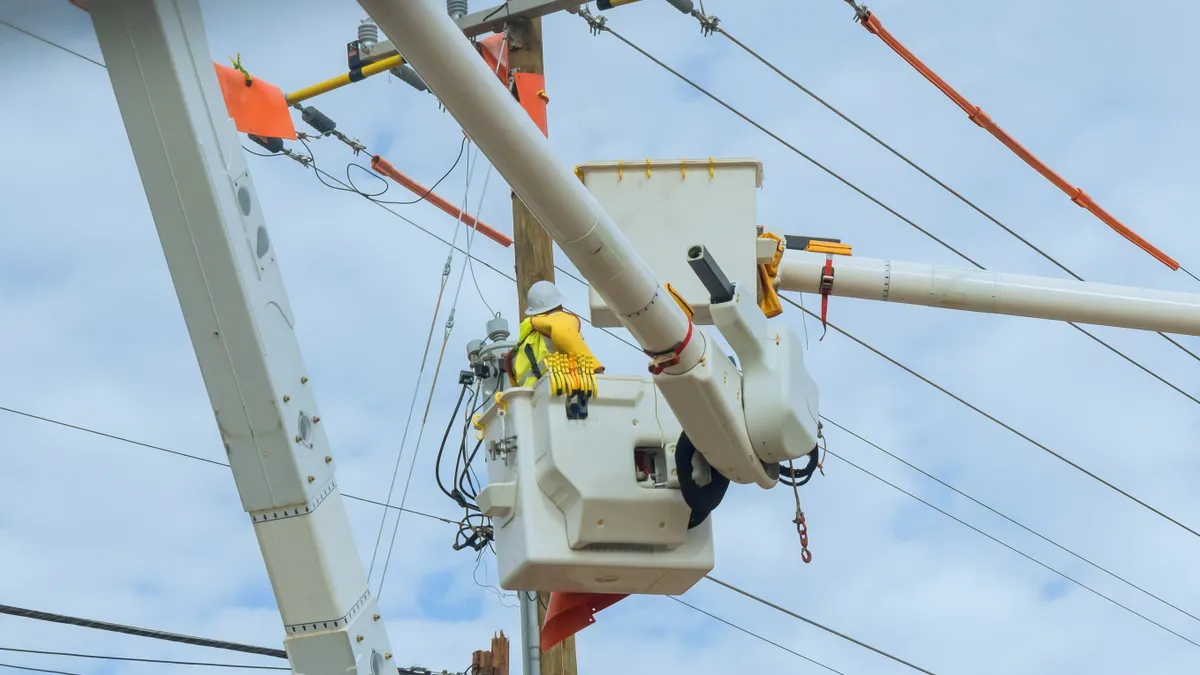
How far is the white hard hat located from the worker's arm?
6cm

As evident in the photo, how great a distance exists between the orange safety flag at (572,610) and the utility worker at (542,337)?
117 centimetres

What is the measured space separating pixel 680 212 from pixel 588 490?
155cm

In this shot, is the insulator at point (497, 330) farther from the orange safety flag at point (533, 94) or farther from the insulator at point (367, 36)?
the insulator at point (367, 36)

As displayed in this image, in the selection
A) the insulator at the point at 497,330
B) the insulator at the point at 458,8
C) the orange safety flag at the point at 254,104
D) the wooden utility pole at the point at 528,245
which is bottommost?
the insulator at the point at 497,330

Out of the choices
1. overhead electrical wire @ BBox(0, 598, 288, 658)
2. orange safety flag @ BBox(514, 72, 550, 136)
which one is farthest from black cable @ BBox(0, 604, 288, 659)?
orange safety flag @ BBox(514, 72, 550, 136)

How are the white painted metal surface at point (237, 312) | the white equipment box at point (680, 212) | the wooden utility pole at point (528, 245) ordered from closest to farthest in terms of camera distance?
the white painted metal surface at point (237, 312), the white equipment box at point (680, 212), the wooden utility pole at point (528, 245)

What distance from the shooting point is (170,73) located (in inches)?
209

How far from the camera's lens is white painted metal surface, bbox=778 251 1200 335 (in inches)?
338

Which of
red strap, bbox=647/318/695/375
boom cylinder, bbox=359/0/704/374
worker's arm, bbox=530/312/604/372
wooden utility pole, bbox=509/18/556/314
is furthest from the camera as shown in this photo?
wooden utility pole, bbox=509/18/556/314

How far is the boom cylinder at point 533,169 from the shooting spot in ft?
14.7

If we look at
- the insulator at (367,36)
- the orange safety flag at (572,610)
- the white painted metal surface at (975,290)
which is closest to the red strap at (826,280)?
the white painted metal surface at (975,290)

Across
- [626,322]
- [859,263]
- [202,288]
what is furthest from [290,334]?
[859,263]

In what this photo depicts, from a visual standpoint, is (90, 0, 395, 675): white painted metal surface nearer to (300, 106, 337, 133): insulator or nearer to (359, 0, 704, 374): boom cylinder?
(359, 0, 704, 374): boom cylinder

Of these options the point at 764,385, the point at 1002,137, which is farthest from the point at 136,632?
the point at 1002,137
